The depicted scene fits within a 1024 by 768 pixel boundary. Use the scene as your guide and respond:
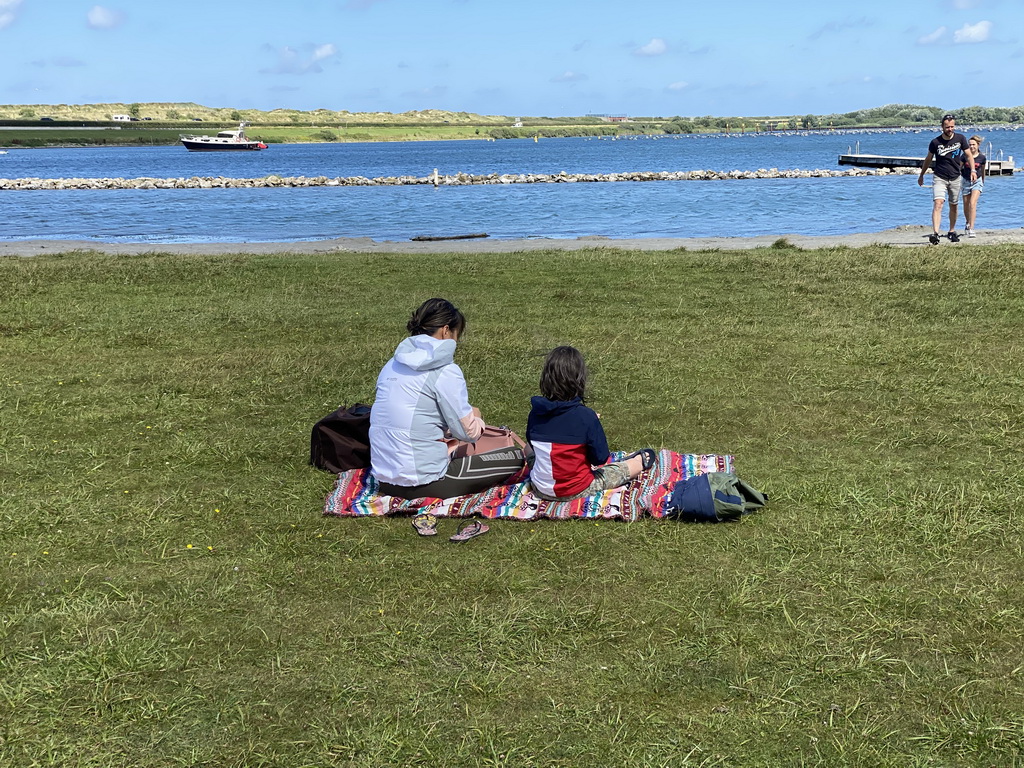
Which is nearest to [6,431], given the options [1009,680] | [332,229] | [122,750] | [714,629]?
[122,750]

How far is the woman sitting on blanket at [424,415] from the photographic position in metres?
5.62

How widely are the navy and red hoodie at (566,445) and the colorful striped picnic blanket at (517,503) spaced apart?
115mm

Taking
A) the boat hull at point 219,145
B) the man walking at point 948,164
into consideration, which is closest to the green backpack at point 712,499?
the man walking at point 948,164

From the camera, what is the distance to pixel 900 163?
2405 inches

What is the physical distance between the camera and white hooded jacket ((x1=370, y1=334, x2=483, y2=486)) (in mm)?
5621

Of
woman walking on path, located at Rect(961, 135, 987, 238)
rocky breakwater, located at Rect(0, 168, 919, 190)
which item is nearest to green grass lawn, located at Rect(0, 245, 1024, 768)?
woman walking on path, located at Rect(961, 135, 987, 238)

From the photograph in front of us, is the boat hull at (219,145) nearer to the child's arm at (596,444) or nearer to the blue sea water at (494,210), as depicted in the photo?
the blue sea water at (494,210)

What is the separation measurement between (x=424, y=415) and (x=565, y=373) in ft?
2.97

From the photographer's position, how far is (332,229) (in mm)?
30688

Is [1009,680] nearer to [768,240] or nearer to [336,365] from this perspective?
[336,365]

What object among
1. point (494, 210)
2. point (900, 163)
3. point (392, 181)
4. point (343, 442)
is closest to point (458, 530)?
point (343, 442)

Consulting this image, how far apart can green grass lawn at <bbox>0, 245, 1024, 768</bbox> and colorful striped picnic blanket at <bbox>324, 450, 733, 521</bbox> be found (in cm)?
12

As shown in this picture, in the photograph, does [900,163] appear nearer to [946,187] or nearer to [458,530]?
[946,187]

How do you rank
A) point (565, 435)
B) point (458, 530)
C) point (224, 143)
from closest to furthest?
1. point (458, 530)
2. point (565, 435)
3. point (224, 143)
